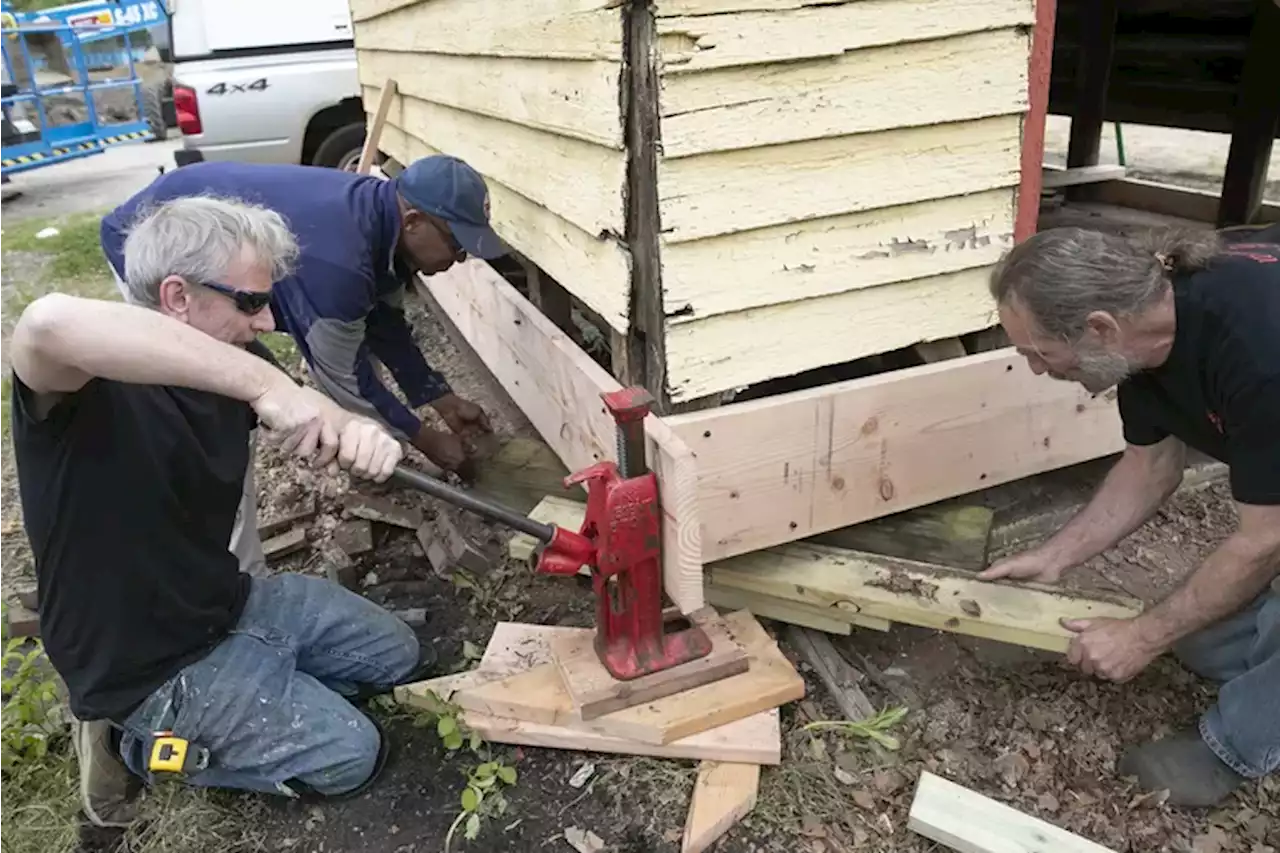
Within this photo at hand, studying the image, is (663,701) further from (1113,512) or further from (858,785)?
(1113,512)

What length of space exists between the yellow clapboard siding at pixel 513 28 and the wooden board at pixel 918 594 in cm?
157

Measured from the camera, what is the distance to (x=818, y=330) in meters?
2.93

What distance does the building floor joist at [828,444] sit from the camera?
8.60 ft

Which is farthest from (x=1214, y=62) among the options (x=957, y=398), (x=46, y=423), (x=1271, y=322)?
(x=46, y=423)

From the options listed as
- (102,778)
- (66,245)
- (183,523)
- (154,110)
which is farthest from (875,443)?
(154,110)

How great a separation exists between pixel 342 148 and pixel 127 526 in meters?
6.62

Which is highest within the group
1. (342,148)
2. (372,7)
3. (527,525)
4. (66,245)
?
(372,7)

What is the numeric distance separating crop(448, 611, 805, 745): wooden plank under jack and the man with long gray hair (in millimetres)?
804

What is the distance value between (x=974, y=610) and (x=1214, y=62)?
15.8ft

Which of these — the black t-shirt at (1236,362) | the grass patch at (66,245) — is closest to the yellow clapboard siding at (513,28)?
the black t-shirt at (1236,362)

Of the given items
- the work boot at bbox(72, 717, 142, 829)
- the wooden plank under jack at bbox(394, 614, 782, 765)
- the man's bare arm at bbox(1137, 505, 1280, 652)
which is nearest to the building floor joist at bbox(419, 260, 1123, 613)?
the wooden plank under jack at bbox(394, 614, 782, 765)

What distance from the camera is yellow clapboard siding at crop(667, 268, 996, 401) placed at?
2.75m

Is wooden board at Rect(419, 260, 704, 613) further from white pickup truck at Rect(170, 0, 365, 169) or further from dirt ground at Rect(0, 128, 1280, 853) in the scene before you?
white pickup truck at Rect(170, 0, 365, 169)

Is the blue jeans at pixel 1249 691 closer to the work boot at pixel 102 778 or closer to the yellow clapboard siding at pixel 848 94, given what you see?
the yellow clapboard siding at pixel 848 94
